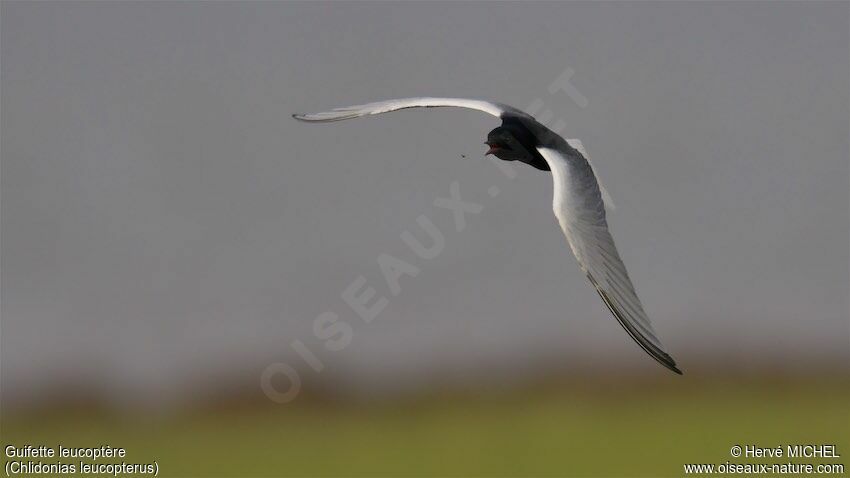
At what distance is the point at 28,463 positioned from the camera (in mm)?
9195

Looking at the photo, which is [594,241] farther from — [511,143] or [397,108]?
[397,108]

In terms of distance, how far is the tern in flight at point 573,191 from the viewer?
5.54 metres

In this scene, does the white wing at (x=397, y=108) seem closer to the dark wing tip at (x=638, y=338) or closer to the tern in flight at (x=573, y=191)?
the tern in flight at (x=573, y=191)

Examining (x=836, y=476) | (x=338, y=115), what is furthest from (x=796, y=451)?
(x=338, y=115)

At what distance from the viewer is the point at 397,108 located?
650cm

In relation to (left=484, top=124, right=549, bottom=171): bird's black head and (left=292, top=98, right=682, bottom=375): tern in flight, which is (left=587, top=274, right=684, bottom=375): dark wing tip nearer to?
(left=292, top=98, right=682, bottom=375): tern in flight

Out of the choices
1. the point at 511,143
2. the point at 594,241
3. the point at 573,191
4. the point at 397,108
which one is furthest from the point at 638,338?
the point at 397,108

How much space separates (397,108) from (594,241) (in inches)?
52.1

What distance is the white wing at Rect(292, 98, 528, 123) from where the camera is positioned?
6.57m

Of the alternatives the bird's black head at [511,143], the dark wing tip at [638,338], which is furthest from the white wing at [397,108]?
the dark wing tip at [638,338]

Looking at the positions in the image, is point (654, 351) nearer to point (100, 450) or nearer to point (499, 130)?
point (499, 130)

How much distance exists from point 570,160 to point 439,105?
84 centimetres

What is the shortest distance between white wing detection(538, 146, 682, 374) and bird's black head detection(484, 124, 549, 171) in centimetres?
11

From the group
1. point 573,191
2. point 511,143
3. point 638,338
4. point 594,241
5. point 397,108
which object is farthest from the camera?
point 397,108
